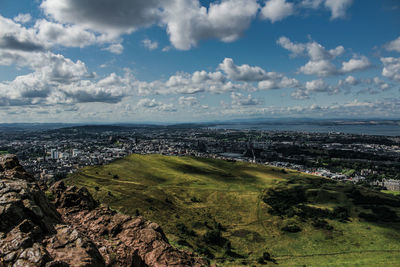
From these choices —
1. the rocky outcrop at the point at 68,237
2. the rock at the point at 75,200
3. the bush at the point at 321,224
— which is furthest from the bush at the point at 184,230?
the bush at the point at 321,224

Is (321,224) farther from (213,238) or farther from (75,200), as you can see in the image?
(75,200)

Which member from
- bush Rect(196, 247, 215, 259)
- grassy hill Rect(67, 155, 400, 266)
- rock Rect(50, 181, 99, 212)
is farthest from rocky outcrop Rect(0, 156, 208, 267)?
bush Rect(196, 247, 215, 259)

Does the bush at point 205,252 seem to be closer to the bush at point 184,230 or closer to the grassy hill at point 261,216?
the grassy hill at point 261,216

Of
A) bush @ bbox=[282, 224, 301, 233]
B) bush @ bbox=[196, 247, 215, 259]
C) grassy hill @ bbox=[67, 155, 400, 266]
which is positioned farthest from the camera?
bush @ bbox=[282, 224, 301, 233]

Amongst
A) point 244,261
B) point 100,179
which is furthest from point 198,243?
point 100,179

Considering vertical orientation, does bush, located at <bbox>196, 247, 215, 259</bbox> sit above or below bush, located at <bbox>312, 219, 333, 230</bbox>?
above

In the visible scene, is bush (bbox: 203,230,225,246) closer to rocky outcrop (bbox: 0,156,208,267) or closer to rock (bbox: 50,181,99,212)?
rock (bbox: 50,181,99,212)

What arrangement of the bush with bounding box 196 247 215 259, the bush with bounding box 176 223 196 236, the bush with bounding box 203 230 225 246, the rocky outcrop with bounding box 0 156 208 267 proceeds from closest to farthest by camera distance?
the rocky outcrop with bounding box 0 156 208 267 < the bush with bounding box 196 247 215 259 < the bush with bounding box 203 230 225 246 < the bush with bounding box 176 223 196 236
